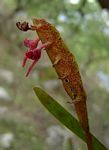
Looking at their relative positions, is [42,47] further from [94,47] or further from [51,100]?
[94,47]

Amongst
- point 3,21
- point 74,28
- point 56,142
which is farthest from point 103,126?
point 3,21

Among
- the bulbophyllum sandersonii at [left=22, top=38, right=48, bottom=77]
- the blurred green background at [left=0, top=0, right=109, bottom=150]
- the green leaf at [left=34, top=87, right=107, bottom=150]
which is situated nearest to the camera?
the bulbophyllum sandersonii at [left=22, top=38, right=48, bottom=77]

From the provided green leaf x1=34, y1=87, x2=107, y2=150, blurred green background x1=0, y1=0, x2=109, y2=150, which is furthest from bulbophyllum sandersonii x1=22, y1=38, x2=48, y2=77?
blurred green background x1=0, y1=0, x2=109, y2=150

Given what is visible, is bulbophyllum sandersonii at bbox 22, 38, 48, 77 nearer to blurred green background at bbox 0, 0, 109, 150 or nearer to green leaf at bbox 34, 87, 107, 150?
green leaf at bbox 34, 87, 107, 150

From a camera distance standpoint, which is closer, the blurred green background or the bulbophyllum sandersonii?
the bulbophyllum sandersonii

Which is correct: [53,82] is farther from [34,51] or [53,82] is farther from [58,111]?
[34,51]

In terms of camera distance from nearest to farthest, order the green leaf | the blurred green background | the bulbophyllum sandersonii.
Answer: the bulbophyllum sandersonii
the green leaf
the blurred green background

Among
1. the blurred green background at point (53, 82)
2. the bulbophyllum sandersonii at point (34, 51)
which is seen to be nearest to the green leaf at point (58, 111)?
the bulbophyllum sandersonii at point (34, 51)

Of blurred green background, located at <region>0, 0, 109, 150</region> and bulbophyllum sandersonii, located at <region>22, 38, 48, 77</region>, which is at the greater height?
blurred green background, located at <region>0, 0, 109, 150</region>

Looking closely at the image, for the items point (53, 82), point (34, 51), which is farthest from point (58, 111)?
point (53, 82)
